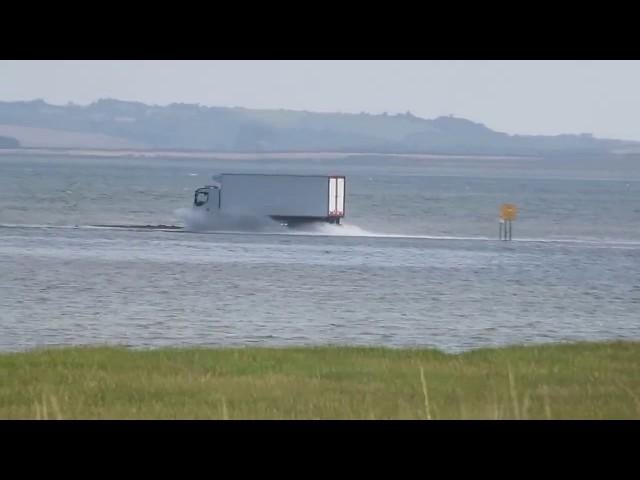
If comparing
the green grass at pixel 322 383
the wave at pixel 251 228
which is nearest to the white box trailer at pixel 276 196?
the wave at pixel 251 228

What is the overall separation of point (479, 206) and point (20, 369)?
144 meters

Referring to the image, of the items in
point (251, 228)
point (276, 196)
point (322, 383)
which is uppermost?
point (322, 383)

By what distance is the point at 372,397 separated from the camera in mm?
15906

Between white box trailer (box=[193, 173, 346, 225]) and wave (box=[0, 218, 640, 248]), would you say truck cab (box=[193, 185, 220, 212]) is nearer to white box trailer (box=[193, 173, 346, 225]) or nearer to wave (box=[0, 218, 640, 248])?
white box trailer (box=[193, 173, 346, 225])

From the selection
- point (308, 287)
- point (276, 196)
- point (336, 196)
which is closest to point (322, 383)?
point (308, 287)

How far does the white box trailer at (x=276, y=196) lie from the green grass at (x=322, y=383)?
2352 inches

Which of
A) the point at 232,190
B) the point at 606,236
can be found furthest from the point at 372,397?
the point at 606,236

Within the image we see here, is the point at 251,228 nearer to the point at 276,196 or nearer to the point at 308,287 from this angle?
the point at 276,196

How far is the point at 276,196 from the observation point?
83375mm

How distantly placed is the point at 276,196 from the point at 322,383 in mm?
66117

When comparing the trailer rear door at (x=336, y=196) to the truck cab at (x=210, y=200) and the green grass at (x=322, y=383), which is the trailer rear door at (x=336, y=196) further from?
the green grass at (x=322, y=383)

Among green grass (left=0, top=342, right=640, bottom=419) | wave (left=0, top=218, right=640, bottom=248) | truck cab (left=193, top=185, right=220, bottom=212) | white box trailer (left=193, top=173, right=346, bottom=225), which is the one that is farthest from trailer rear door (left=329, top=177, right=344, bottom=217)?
green grass (left=0, top=342, right=640, bottom=419)

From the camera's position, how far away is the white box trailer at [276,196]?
270 ft
